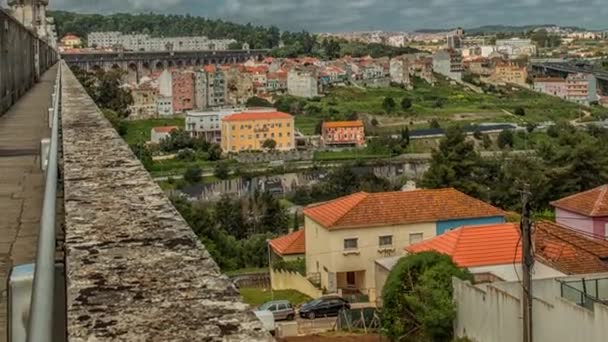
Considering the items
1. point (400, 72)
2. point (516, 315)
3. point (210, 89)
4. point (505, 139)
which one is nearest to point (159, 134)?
point (505, 139)

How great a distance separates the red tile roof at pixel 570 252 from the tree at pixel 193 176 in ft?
107

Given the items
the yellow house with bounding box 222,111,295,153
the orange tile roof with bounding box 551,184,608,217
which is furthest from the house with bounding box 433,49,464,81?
the orange tile roof with bounding box 551,184,608,217

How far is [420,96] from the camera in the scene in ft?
270

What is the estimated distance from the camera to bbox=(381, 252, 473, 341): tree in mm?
10422

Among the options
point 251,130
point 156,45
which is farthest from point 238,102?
point 156,45

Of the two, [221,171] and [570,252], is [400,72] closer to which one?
[221,171]

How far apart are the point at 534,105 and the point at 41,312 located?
259 feet

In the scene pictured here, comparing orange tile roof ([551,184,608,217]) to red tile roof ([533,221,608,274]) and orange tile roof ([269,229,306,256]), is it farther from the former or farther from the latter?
orange tile roof ([269,229,306,256])

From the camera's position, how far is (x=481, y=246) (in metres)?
12.8

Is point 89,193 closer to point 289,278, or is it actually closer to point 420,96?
point 289,278

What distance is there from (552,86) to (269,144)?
4387cm

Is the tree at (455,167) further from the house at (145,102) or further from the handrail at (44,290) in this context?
the house at (145,102)

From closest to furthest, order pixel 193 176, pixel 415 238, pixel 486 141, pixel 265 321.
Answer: pixel 265 321 → pixel 415 238 → pixel 193 176 → pixel 486 141

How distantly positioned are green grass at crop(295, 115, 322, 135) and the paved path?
55.4 m
